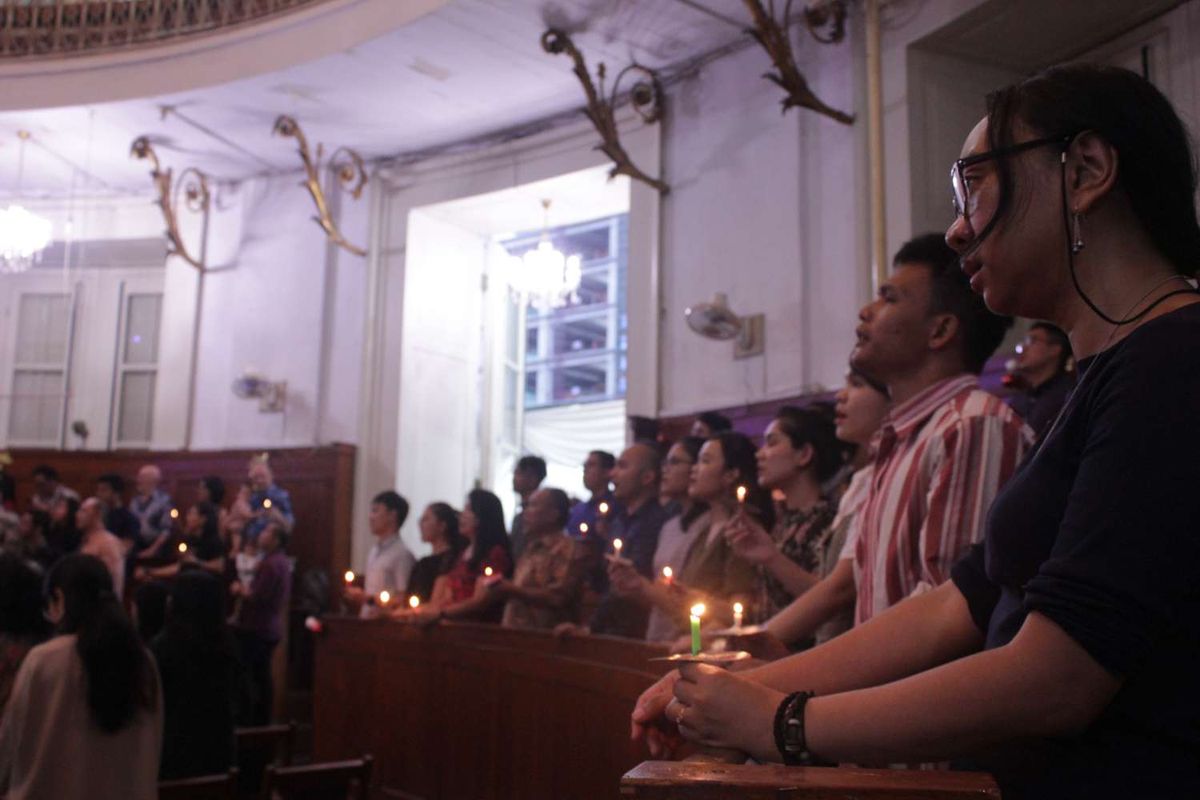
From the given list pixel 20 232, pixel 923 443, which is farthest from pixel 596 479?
pixel 20 232

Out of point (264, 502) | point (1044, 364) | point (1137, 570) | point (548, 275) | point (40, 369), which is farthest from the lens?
point (40, 369)

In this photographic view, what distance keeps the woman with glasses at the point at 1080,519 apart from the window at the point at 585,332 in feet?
35.6

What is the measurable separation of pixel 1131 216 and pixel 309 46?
782cm

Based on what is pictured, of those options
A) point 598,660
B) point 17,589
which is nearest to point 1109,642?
point 598,660

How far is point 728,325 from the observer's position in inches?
283

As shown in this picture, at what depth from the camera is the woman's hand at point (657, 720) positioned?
5.26 feet

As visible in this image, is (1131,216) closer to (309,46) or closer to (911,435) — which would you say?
(911,435)

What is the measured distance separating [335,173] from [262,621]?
4.25m

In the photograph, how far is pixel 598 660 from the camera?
4234 millimetres

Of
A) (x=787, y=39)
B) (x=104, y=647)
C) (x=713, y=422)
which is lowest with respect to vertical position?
(x=104, y=647)

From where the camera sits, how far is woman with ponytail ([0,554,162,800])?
3.47 m

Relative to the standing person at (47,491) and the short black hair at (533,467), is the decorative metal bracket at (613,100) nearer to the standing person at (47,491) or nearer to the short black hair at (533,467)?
the short black hair at (533,467)

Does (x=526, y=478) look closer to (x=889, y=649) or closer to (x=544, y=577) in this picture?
(x=544, y=577)

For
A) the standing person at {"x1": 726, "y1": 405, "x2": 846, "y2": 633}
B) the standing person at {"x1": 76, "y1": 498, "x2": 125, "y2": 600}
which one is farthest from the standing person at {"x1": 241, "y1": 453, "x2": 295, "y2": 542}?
the standing person at {"x1": 726, "y1": 405, "x2": 846, "y2": 633}
